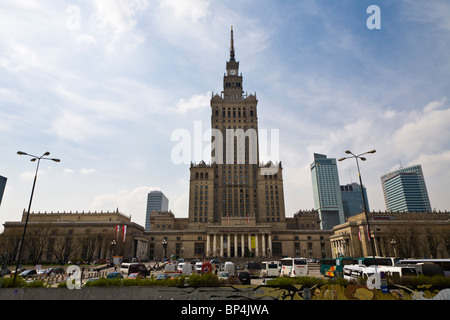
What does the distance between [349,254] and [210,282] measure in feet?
275

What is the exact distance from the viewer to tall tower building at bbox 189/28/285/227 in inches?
4316

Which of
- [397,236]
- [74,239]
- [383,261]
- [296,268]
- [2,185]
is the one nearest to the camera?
[296,268]

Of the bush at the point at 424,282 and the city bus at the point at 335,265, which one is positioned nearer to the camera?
the bush at the point at 424,282

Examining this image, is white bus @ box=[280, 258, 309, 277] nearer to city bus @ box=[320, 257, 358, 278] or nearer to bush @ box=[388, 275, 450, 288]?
city bus @ box=[320, 257, 358, 278]

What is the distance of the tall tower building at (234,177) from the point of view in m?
110

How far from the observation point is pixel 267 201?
110 metres

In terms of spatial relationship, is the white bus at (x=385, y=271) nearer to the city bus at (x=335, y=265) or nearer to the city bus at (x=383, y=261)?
the city bus at (x=335, y=265)

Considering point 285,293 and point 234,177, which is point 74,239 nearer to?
point 234,177

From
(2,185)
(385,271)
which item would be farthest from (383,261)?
(2,185)

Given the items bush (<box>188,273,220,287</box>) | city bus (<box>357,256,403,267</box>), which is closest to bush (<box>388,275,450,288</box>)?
bush (<box>188,273,220,287</box>)

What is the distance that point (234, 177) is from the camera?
11662 centimetres

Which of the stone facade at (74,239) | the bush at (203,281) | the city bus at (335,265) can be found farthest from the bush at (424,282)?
the stone facade at (74,239)

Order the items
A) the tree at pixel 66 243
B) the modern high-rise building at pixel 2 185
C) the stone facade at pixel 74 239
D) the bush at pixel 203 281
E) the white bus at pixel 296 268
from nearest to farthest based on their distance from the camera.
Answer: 1. the bush at pixel 203 281
2. the white bus at pixel 296 268
3. the stone facade at pixel 74 239
4. the tree at pixel 66 243
5. the modern high-rise building at pixel 2 185

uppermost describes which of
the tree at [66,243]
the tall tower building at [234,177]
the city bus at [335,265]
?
the tall tower building at [234,177]
